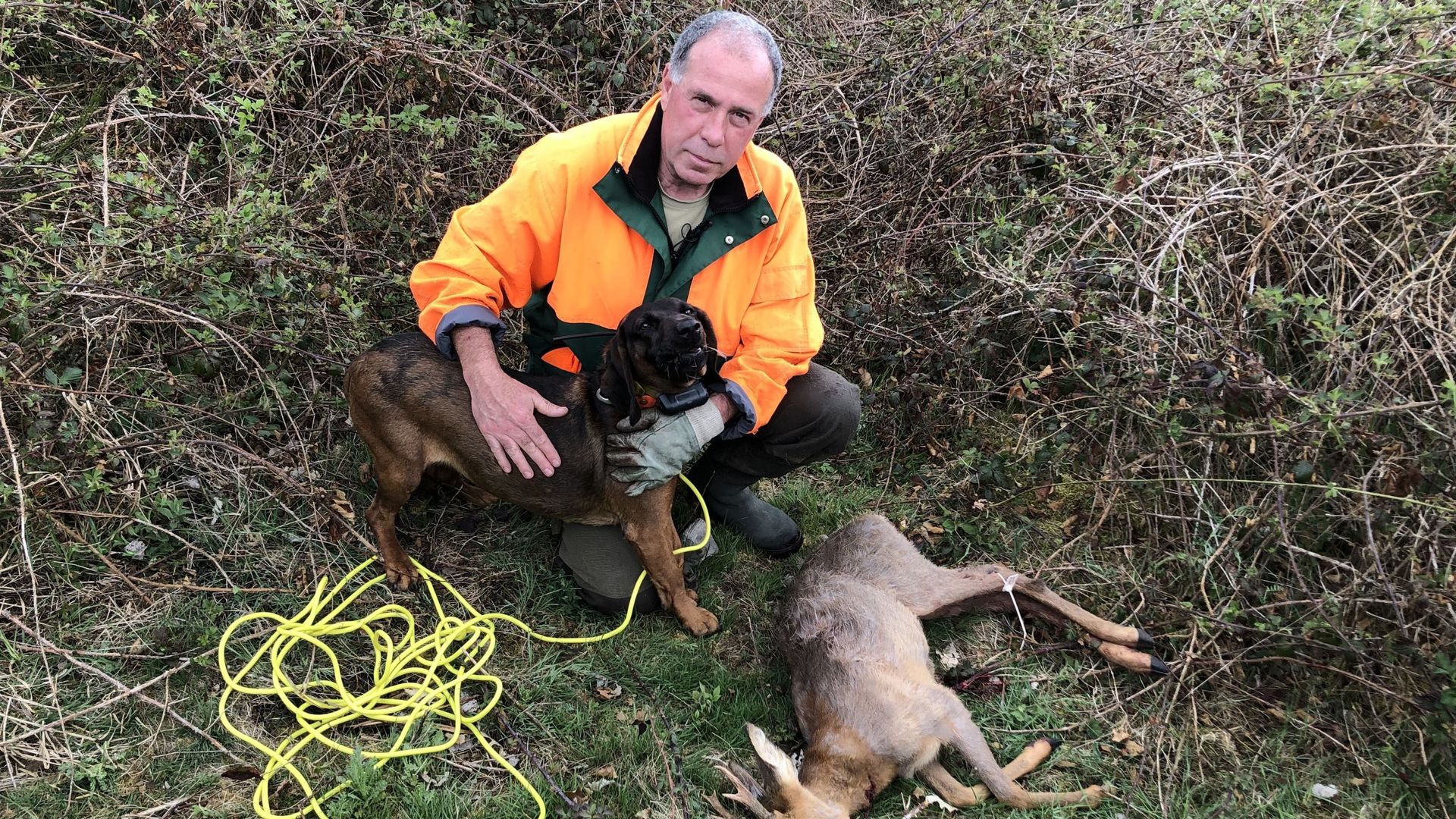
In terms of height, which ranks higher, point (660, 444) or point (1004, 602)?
point (660, 444)

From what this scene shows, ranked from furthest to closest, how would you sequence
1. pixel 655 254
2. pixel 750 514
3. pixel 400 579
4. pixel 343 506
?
pixel 750 514
pixel 343 506
pixel 400 579
pixel 655 254

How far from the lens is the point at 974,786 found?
3.32 meters

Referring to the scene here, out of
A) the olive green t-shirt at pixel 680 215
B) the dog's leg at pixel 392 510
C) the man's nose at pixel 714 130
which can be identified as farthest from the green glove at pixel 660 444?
the man's nose at pixel 714 130

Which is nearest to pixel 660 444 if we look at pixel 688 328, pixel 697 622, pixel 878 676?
pixel 688 328

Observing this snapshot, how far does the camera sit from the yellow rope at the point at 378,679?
10.6 feet

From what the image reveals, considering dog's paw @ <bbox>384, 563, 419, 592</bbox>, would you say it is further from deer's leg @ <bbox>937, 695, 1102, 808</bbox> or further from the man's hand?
deer's leg @ <bbox>937, 695, 1102, 808</bbox>

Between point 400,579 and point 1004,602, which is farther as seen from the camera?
point 400,579

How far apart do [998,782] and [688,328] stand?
2.13 meters

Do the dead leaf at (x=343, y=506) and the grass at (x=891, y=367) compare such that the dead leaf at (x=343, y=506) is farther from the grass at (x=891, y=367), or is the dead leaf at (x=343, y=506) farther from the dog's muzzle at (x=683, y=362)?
the dog's muzzle at (x=683, y=362)

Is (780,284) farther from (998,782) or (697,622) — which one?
(998,782)

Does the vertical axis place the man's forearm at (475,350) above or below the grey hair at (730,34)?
below

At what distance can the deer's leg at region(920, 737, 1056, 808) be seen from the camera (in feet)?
10.7

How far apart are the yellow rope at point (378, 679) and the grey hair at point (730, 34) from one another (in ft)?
6.17

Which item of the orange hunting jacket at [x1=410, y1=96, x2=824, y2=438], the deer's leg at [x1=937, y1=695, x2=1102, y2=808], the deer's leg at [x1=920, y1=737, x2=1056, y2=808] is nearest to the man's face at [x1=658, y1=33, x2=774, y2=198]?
the orange hunting jacket at [x1=410, y1=96, x2=824, y2=438]
